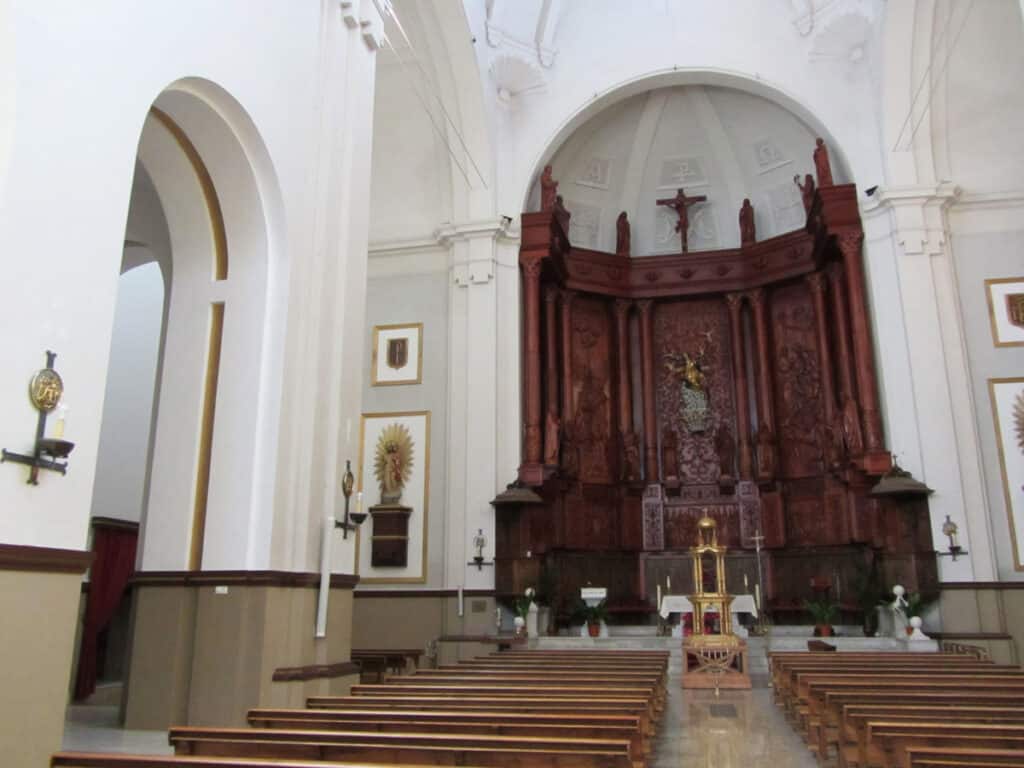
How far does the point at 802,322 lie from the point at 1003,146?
4.15 metres

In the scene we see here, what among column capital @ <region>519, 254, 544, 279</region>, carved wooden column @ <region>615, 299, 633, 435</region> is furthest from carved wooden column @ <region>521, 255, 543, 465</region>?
carved wooden column @ <region>615, 299, 633, 435</region>

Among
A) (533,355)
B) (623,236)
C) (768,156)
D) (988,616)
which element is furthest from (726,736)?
(768,156)

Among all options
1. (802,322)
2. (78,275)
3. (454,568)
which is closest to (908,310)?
(802,322)

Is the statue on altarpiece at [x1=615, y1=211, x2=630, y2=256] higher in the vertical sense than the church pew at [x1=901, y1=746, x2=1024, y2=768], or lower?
higher

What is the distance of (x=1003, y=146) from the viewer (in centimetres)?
1362

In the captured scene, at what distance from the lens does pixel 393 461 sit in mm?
13859

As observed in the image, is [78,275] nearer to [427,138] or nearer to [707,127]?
[427,138]

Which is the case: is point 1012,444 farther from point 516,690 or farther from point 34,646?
point 34,646

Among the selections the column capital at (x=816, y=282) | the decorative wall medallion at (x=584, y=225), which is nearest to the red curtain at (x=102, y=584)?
the decorative wall medallion at (x=584, y=225)

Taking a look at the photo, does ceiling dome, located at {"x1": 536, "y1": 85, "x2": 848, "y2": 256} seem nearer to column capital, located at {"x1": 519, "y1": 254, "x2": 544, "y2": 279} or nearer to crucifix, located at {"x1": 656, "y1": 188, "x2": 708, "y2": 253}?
crucifix, located at {"x1": 656, "y1": 188, "x2": 708, "y2": 253}

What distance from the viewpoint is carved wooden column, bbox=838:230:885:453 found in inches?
516

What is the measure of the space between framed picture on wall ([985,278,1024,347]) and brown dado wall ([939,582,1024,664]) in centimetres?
357

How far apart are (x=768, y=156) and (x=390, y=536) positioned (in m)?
9.82

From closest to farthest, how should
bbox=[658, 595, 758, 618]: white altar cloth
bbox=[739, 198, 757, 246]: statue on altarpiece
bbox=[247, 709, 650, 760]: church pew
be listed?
bbox=[247, 709, 650, 760]: church pew
bbox=[658, 595, 758, 618]: white altar cloth
bbox=[739, 198, 757, 246]: statue on altarpiece
